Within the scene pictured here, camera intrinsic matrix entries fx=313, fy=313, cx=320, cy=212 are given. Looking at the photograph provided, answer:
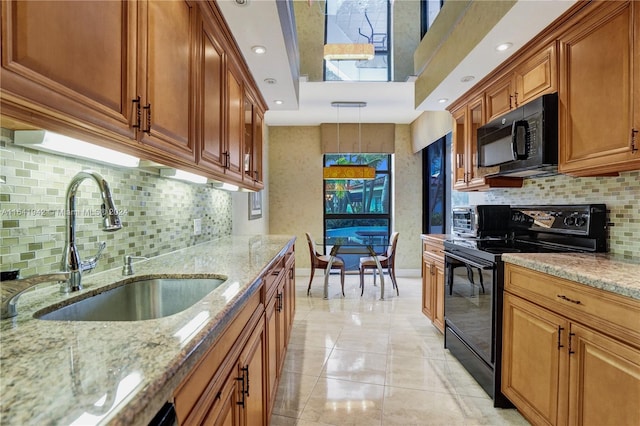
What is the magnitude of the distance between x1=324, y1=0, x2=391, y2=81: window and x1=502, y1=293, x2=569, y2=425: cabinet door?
134 inches

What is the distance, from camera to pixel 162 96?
48.9 inches

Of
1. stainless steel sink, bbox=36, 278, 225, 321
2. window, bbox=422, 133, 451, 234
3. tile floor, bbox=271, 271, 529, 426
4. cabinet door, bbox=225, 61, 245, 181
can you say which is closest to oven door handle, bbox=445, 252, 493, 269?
tile floor, bbox=271, 271, 529, 426

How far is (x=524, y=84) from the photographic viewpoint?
7.38ft

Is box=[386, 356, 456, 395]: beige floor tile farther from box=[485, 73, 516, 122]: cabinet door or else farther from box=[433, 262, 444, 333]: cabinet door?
box=[485, 73, 516, 122]: cabinet door

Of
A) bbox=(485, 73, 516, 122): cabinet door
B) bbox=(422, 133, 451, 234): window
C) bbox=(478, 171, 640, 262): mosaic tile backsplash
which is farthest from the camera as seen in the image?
bbox=(422, 133, 451, 234): window

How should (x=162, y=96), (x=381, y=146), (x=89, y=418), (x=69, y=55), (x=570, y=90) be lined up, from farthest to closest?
(x=381, y=146) → (x=570, y=90) → (x=162, y=96) → (x=69, y=55) → (x=89, y=418)

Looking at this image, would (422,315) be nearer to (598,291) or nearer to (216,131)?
(598,291)

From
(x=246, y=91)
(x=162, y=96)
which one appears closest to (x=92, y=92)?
(x=162, y=96)

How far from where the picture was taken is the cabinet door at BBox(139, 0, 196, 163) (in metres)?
1.13

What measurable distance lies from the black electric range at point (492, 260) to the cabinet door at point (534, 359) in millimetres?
79

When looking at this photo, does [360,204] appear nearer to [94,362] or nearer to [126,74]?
[126,74]

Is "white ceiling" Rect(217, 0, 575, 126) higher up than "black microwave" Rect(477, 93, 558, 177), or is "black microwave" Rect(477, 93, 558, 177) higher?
"white ceiling" Rect(217, 0, 575, 126)

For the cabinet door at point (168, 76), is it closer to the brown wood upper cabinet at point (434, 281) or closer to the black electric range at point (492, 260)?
the black electric range at point (492, 260)

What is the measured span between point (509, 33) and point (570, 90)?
523 millimetres
